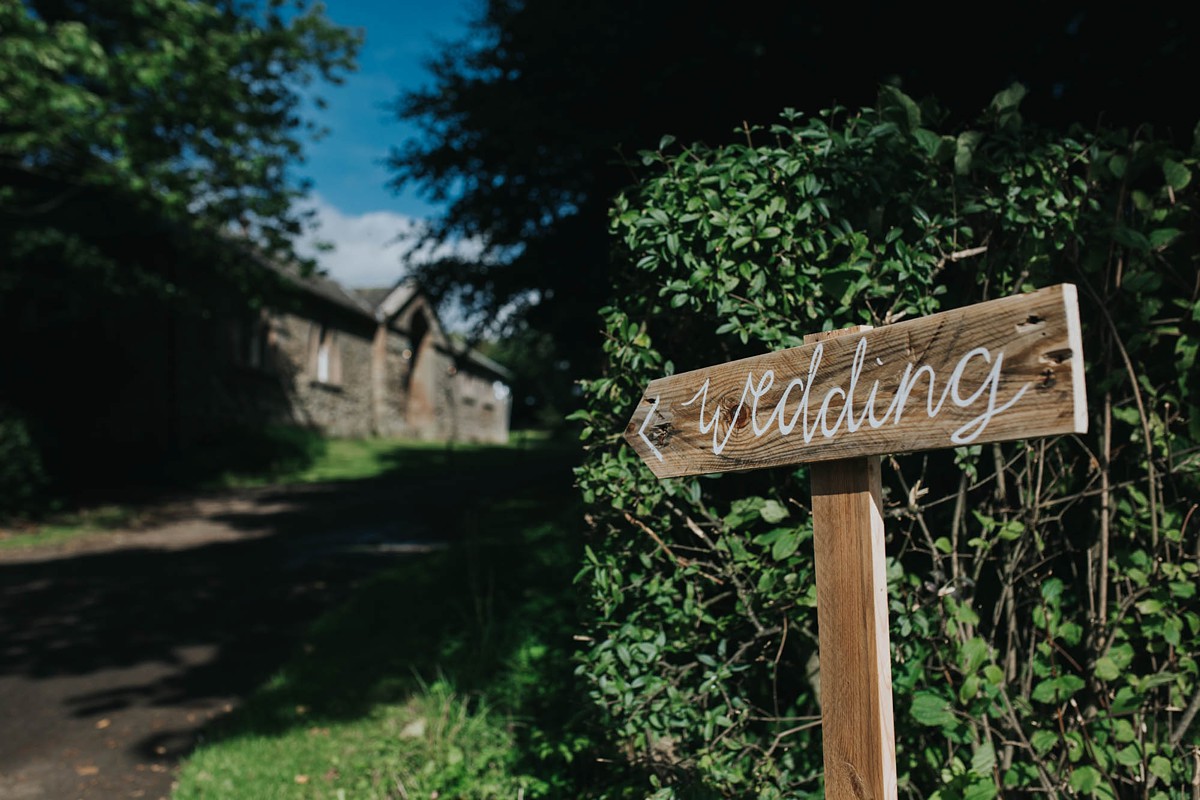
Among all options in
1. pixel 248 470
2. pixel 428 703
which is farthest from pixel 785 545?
pixel 248 470

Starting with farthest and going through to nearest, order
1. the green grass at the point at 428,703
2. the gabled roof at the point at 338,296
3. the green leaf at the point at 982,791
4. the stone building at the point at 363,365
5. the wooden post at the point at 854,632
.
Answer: the gabled roof at the point at 338,296 → the stone building at the point at 363,365 → the green grass at the point at 428,703 → the green leaf at the point at 982,791 → the wooden post at the point at 854,632

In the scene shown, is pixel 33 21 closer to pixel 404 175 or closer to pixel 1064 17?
pixel 404 175

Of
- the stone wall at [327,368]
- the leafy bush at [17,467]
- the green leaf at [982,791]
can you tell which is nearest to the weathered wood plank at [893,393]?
the green leaf at [982,791]

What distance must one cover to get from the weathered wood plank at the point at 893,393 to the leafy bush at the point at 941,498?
54 cm

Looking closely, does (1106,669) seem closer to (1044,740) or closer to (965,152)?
(1044,740)

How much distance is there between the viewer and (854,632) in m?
1.82

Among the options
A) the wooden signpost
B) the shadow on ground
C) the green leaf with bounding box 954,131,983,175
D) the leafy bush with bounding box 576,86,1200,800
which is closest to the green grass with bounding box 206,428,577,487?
the shadow on ground

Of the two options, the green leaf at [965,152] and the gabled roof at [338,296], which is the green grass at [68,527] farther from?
the green leaf at [965,152]

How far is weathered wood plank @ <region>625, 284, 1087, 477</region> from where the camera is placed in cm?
154

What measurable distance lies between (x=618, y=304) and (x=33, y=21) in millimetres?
10353

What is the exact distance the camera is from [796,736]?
3.09 metres

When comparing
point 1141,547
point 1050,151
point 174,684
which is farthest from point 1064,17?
point 174,684

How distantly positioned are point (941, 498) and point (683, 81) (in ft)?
12.3

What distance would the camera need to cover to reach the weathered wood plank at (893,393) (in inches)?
60.6
